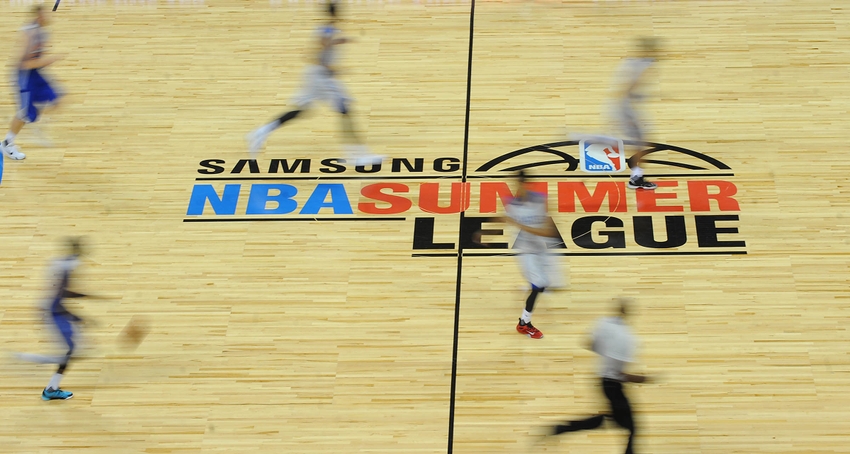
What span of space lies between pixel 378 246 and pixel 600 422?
118 inches

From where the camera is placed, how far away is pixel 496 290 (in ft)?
28.3

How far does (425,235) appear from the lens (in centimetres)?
919

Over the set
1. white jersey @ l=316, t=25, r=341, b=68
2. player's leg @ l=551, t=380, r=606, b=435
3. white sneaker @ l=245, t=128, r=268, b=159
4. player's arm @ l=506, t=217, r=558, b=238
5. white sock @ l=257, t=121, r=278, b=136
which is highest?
white jersey @ l=316, t=25, r=341, b=68

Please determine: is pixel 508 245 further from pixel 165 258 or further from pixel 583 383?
pixel 165 258

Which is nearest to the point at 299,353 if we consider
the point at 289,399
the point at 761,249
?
the point at 289,399

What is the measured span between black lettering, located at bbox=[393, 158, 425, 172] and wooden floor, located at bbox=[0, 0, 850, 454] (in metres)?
0.07

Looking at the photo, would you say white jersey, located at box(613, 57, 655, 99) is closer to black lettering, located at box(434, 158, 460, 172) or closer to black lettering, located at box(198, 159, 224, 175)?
black lettering, located at box(434, 158, 460, 172)

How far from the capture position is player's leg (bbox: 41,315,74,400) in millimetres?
7734

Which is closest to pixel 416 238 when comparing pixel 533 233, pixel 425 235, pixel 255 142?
pixel 425 235

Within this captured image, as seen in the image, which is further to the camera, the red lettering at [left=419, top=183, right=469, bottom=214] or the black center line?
the red lettering at [left=419, top=183, right=469, bottom=214]

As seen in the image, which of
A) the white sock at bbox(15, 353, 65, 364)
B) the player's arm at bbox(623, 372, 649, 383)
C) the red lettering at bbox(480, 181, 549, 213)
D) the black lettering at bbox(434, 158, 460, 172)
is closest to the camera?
the player's arm at bbox(623, 372, 649, 383)

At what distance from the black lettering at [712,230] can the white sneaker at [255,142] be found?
451 centimetres

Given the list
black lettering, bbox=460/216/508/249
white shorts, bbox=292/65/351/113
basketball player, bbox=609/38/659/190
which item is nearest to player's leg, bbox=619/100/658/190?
basketball player, bbox=609/38/659/190

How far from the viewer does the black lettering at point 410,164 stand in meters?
9.89
